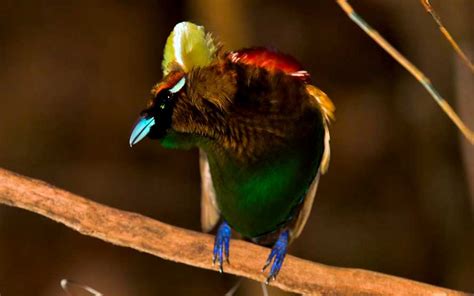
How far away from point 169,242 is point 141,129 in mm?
364

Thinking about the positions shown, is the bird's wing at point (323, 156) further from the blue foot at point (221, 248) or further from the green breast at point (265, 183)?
the blue foot at point (221, 248)

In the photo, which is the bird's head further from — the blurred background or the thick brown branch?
the blurred background

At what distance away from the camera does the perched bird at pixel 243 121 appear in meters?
2.03

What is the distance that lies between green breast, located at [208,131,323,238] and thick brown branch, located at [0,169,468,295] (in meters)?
0.18

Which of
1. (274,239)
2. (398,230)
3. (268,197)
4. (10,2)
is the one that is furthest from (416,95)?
(10,2)

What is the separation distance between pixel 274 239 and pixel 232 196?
0.50 meters

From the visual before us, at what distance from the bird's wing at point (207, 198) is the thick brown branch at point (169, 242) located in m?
0.63

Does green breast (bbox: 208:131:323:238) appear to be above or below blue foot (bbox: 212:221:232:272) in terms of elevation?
above

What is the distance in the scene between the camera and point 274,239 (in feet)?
9.32

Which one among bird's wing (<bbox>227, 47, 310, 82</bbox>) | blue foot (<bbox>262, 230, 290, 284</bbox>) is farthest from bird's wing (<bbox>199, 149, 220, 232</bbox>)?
bird's wing (<bbox>227, 47, 310, 82</bbox>)

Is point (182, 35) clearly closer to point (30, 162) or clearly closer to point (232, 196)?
point (232, 196)

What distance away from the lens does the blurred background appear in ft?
13.1

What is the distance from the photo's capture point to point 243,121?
6.97 ft

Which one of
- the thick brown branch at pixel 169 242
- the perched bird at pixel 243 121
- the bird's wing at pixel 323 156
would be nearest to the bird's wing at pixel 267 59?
the perched bird at pixel 243 121
